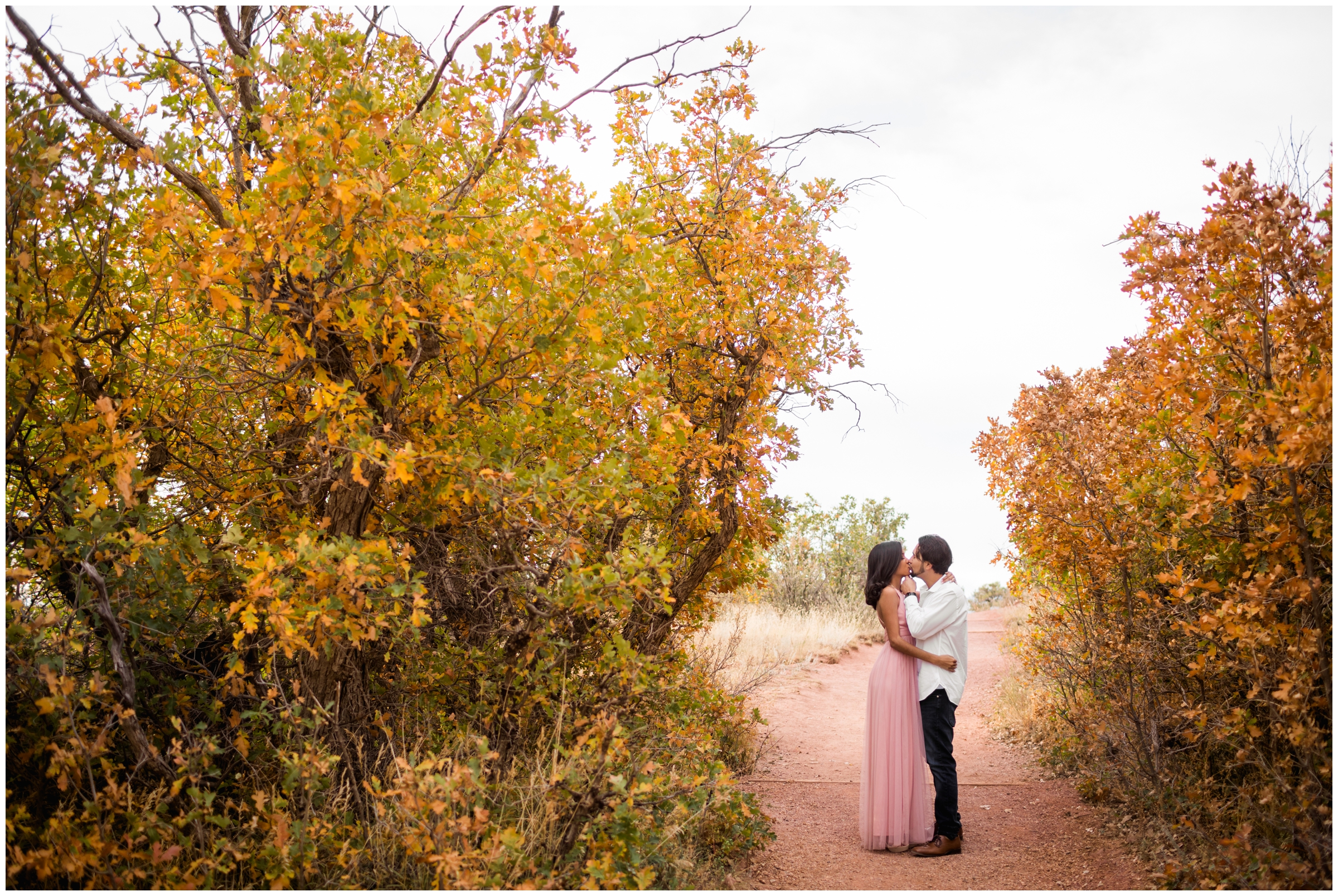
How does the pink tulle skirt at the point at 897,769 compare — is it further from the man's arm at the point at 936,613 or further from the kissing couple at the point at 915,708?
the man's arm at the point at 936,613

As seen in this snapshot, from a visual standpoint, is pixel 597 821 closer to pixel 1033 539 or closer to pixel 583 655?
pixel 583 655

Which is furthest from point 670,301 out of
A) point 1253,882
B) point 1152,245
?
point 1253,882

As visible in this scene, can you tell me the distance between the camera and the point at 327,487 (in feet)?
14.1

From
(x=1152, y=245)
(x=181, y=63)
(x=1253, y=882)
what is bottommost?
(x=1253, y=882)

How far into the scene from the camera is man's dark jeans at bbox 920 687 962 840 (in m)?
5.00

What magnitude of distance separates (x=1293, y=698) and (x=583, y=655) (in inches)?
131

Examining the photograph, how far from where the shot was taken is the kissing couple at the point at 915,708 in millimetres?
5070

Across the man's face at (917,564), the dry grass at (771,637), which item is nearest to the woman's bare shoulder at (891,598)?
the man's face at (917,564)

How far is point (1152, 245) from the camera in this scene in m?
4.11

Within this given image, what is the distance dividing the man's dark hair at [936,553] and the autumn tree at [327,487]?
1723 millimetres

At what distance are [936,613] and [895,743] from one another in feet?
2.66

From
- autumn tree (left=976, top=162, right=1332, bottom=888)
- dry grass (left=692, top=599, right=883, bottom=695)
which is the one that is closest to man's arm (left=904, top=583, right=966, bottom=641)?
autumn tree (left=976, top=162, right=1332, bottom=888)

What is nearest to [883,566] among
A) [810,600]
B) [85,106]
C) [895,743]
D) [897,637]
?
[897,637]

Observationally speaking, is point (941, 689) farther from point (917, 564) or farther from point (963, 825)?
point (963, 825)
